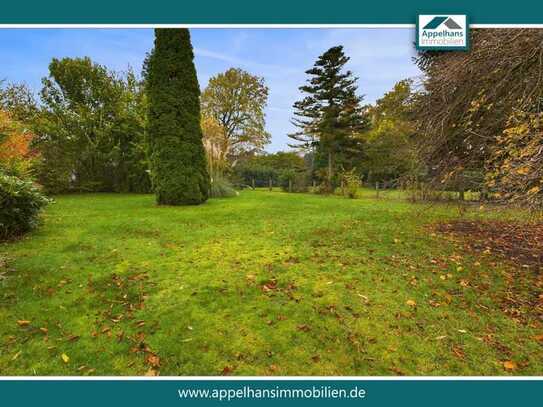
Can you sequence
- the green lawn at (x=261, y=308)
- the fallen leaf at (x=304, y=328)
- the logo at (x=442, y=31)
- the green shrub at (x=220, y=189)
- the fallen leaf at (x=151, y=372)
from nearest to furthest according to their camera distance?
the fallen leaf at (x=151, y=372) < the green lawn at (x=261, y=308) < the fallen leaf at (x=304, y=328) < the logo at (x=442, y=31) < the green shrub at (x=220, y=189)

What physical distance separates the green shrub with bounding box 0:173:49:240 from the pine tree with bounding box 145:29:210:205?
424cm

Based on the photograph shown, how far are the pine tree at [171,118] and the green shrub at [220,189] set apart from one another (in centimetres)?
289

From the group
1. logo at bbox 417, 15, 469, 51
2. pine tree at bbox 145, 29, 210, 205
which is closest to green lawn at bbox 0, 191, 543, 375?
logo at bbox 417, 15, 469, 51

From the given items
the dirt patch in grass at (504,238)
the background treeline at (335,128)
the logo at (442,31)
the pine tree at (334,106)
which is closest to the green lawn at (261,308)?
the dirt patch in grass at (504,238)

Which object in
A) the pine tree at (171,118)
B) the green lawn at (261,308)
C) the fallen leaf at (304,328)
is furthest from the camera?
the pine tree at (171,118)

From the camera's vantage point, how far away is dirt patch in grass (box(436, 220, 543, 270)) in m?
4.54

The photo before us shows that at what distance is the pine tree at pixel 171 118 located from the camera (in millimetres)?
9703

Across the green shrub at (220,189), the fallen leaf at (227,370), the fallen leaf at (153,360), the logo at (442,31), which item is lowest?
the fallen leaf at (227,370)

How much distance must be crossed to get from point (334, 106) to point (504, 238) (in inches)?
622

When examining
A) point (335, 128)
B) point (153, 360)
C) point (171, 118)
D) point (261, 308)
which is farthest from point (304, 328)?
point (335, 128)

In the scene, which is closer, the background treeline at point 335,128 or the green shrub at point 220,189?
the background treeline at point 335,128

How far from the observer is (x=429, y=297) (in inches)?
130

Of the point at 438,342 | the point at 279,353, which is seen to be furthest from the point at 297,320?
the point at 438,342

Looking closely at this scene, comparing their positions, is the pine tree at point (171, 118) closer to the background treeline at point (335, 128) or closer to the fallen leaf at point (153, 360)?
the background treeline at point (335, 128)
